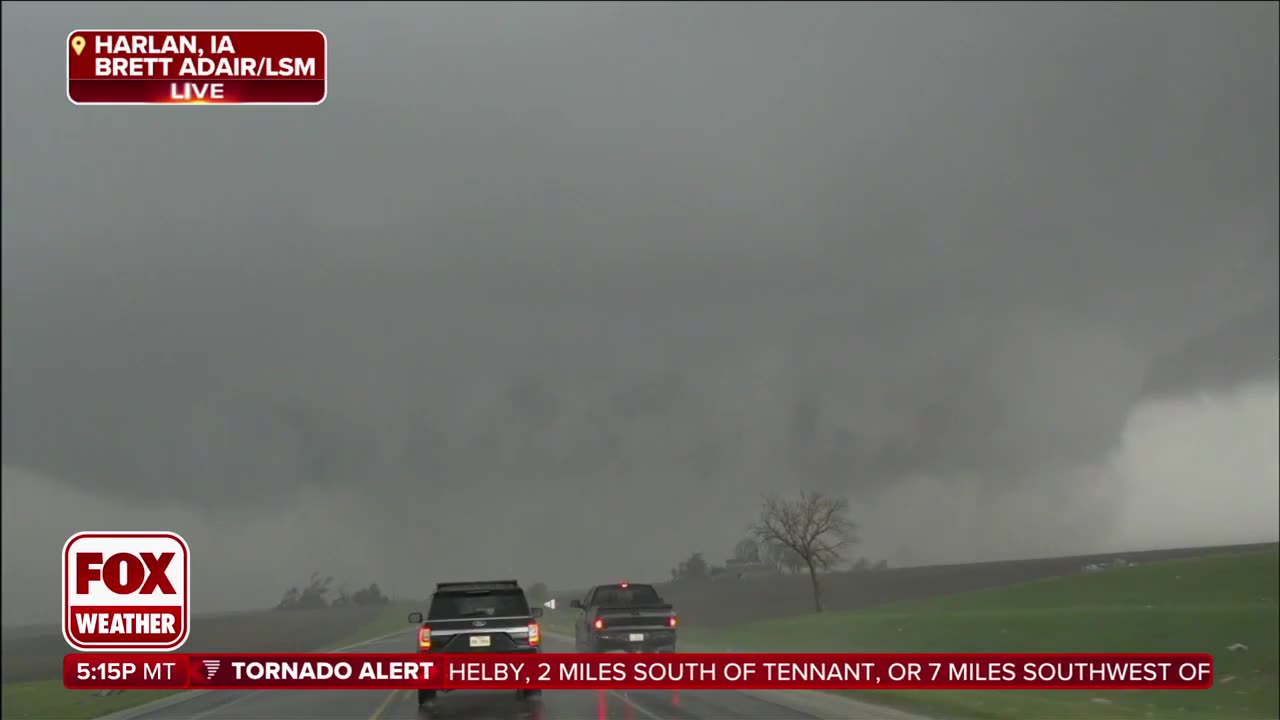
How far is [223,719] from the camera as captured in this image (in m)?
23.0

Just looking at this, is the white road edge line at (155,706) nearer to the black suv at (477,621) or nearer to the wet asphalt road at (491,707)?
the wet asphalt road at (491,707)

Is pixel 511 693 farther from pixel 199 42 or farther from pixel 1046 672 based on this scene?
pixel 199 42

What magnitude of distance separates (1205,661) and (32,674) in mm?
77916

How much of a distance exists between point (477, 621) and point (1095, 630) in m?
66.2

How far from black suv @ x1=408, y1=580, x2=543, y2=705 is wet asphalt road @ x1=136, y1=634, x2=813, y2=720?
126 cm

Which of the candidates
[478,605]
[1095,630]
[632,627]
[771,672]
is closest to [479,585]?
[478,605]

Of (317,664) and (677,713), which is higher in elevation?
(317,664)

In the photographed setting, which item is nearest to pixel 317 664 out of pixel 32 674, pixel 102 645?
pixel 102 645

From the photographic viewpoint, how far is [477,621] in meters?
22.2

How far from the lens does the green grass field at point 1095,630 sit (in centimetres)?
2853

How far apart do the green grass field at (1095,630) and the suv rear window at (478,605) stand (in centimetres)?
886

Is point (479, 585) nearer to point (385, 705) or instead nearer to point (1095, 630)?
point (385, 705)

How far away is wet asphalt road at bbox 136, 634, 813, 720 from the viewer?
21.6 m

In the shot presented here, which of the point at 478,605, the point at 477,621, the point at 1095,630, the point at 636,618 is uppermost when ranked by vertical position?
the point at 478,605
